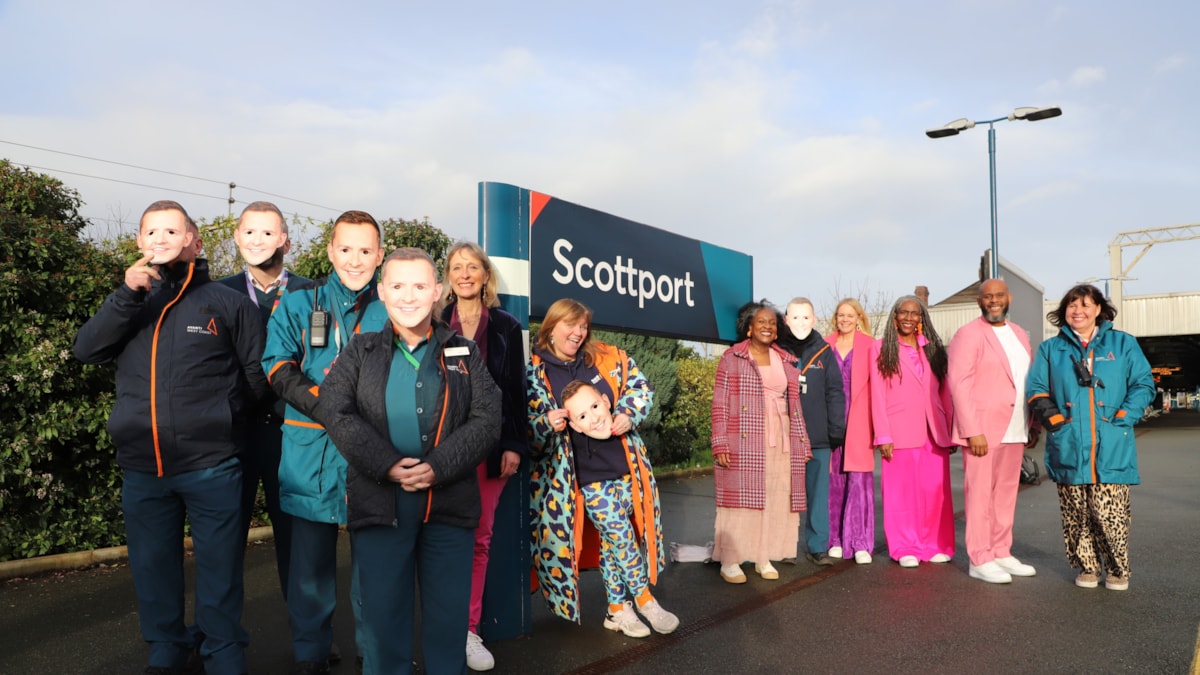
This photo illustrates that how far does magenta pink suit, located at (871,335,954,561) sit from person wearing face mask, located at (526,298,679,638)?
2.62m

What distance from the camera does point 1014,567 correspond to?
6031 mm

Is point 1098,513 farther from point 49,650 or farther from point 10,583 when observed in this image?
point 10,583

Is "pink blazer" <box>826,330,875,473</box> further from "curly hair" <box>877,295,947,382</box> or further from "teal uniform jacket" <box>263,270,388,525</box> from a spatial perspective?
"teal uniform jacket" <box>263,270,388,525</box>

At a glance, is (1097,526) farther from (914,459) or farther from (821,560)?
(821,560)

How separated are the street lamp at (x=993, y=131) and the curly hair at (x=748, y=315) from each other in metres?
9.36

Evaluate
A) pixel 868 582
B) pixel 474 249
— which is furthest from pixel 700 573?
pixel 474 249

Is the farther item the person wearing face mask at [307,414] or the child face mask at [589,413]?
the child face mask at [589,413]

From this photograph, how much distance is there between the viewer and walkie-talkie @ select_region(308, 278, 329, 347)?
3.59 m

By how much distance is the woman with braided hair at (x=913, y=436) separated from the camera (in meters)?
6.47

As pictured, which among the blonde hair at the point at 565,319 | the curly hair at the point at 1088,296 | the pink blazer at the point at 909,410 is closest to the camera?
the blonde hair at the point at 565,319

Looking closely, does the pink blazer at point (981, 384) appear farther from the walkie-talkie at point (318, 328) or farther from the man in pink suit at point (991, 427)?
the walkie-talkie at point (318, 328)

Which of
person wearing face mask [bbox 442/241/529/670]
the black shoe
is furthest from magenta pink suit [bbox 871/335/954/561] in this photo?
person wearing face mask [bbox 442/241/529/670]

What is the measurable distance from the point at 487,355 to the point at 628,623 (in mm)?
1569

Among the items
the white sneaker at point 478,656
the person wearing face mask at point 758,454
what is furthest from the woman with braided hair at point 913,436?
A: the white sneaker at point 478,656
